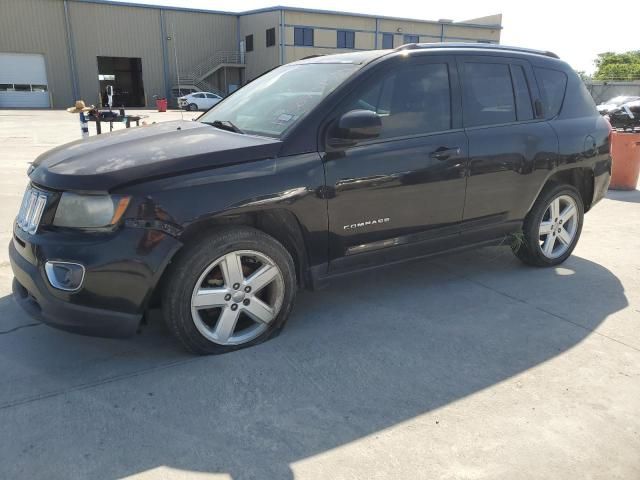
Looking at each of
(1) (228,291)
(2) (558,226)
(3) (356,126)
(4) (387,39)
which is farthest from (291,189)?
(4) (387,39)

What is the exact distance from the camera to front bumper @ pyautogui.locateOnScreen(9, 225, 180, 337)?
2713 millimetres

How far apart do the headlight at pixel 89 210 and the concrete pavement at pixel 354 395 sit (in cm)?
88

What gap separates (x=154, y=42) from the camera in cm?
4344

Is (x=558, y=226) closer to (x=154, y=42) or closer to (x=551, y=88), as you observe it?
(x=551, y=88)

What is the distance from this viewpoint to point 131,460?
2.31m

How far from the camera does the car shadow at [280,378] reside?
2387mm

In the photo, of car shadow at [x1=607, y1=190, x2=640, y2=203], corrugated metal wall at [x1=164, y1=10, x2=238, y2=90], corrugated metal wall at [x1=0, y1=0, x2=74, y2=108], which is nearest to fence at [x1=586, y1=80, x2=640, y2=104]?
car shadow at [x1=607, y1=190, x2=640, y2=203]

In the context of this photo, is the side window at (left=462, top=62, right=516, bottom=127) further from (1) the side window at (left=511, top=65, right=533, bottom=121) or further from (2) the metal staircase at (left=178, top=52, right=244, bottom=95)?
(2) the metal staircase at (left=178, top=52, right=244, bottom=95)

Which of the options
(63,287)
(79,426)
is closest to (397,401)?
(79,426)

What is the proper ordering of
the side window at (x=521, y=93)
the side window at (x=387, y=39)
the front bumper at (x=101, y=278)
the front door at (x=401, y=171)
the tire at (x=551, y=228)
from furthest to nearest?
1. the side window at (x=387, y=39)
2. the tire at (x=551, y=228)
3. the side window at (x=521, y=93)
4. the front door at (x=401, y=171)
5. the front bumper at (x=101, y=278)

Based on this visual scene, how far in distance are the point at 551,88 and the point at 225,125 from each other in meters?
2.87

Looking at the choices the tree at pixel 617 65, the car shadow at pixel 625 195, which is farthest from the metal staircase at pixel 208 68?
the car shadow at pixel 625 195

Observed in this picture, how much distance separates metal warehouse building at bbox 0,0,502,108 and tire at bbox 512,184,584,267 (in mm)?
39432

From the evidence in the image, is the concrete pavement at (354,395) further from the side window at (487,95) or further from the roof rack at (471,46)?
the roof rack at (471,46)
